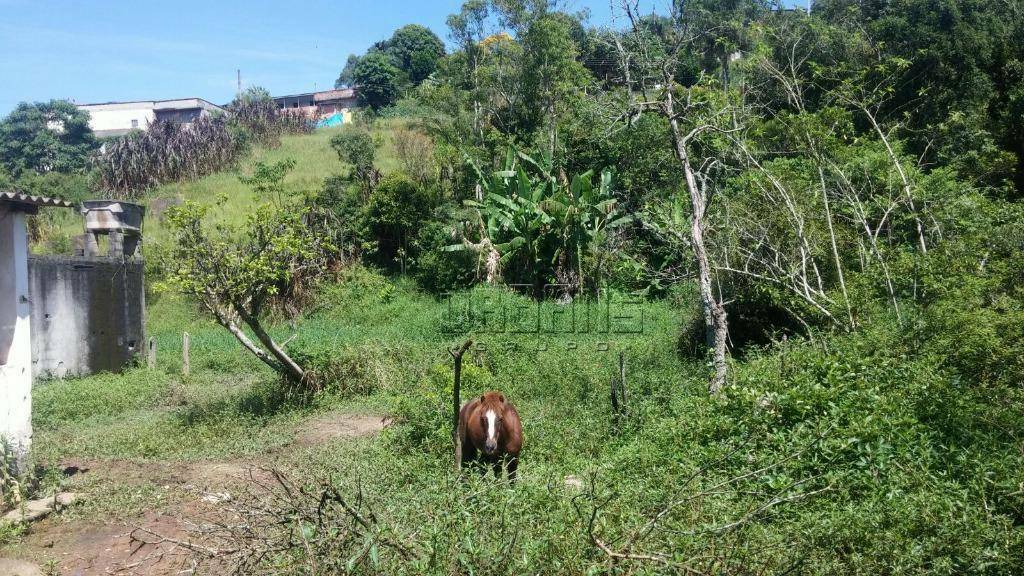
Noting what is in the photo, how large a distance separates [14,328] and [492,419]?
5.35m

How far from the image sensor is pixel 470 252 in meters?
18.9

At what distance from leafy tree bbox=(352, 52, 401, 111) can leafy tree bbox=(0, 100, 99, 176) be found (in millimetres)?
15453

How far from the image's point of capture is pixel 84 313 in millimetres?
14930

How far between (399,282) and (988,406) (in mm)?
17161

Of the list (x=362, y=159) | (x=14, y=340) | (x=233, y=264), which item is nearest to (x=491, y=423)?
(x=14, y=340)

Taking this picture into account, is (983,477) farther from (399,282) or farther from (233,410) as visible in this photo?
(399,282)

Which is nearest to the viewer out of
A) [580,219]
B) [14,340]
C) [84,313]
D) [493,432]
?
[493,432]

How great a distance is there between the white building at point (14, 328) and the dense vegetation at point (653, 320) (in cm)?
157

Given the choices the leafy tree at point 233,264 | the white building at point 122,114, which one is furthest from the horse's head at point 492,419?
the white building at point 122,114

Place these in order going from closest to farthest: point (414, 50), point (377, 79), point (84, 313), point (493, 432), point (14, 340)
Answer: point (493, 432), point (14, 340), point (84, 313), point (377, 79), point (414, 50)

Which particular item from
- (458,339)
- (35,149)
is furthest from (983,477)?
(35,149)

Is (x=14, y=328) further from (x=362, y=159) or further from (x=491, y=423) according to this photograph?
(x=362, y=159)

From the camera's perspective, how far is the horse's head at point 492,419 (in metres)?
7.10

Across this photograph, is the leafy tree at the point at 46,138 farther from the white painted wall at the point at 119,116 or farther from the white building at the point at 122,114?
the white painted wall at the point at 119,116
